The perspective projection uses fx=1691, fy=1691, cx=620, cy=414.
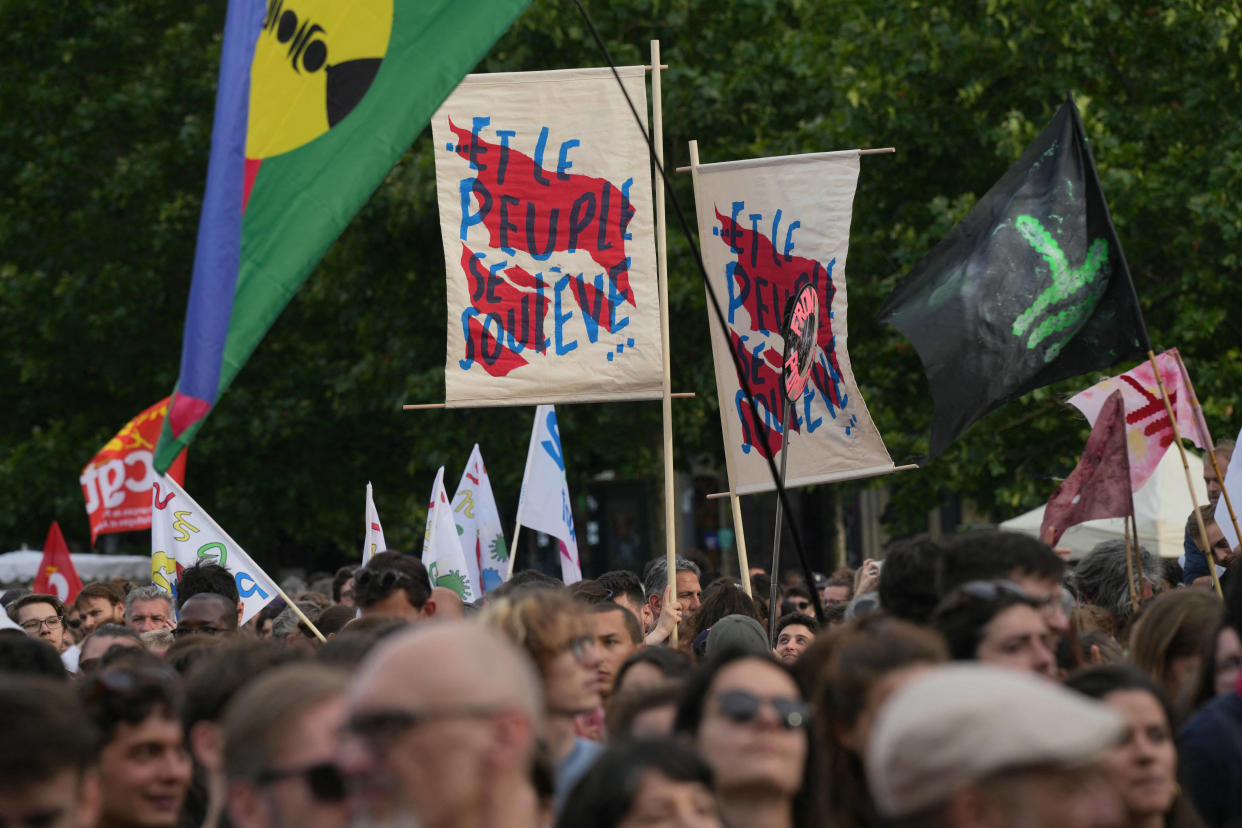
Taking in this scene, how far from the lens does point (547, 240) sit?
8398 millimetres

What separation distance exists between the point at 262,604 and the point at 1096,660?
183 inches

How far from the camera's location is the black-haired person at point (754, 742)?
11.4 ft

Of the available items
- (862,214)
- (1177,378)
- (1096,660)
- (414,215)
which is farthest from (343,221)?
(414,215)

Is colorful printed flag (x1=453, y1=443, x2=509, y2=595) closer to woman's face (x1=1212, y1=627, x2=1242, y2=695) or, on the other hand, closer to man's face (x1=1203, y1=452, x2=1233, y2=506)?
man's face (x1=1203, y1=452, x2=1233, y2=506)

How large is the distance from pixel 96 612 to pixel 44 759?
24.2ft

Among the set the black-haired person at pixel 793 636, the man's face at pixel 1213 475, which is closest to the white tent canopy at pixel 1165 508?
the man's face at pixel 1213 475

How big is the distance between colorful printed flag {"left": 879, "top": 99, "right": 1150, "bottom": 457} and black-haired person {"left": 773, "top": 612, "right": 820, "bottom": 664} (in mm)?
1254

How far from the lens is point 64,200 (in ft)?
77.9

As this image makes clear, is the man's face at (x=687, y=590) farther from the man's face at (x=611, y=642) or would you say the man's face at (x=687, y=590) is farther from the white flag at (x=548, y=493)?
the man's face at (x=611, y=642)

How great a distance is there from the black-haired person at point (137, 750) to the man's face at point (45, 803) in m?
0.61

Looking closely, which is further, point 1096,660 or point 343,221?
point 1096,660

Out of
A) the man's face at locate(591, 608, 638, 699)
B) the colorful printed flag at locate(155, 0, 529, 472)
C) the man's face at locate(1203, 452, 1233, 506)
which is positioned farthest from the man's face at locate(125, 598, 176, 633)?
the man's face at locate(1203, 452, 1233, 506)

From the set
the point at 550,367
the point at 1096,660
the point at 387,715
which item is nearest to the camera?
the point at 387,715

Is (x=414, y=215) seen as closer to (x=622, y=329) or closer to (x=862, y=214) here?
(x=862, y=214)
